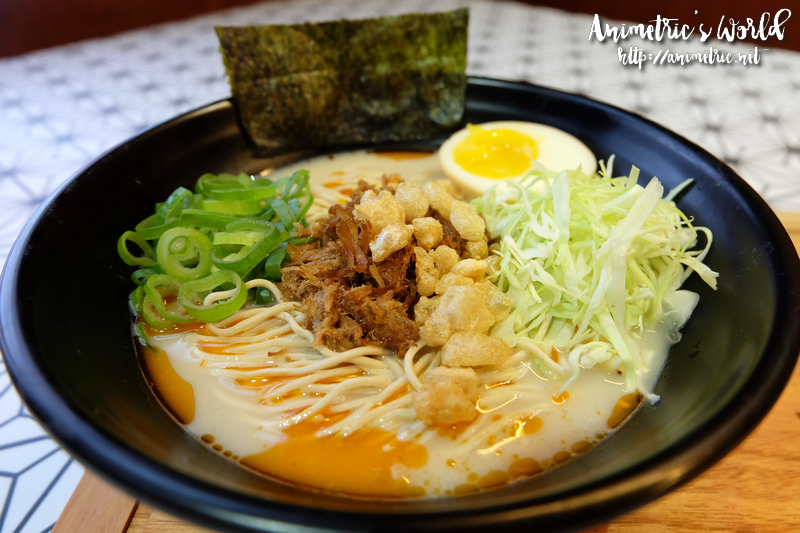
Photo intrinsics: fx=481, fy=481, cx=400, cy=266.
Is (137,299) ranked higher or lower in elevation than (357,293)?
lower

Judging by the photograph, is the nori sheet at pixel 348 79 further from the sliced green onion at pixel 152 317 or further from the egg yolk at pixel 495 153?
the sliced green onion at pixel 152 317

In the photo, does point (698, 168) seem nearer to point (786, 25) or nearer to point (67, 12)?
point (786, 25)

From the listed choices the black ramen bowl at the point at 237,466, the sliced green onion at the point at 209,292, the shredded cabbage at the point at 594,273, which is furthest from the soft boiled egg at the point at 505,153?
the sliced green onion at the point at 209,292

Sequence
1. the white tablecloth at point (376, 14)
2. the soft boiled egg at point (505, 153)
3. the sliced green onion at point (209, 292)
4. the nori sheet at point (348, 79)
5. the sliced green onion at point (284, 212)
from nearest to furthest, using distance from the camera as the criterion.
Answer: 1. the sliced green onion at point (209, 292)
2. the sliced green onion at point (284, 212)
3. the soft boiled egg at point (505, 153)
4. the nori sheet at point (348, 79)
5. the white tablecloth at point (376, 14)

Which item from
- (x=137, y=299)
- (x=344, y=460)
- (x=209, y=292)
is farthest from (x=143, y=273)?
(x=344, y=460)

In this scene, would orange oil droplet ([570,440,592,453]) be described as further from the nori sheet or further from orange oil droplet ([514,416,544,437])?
the nori sheet

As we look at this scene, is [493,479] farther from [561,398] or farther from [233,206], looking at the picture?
[233,206]
